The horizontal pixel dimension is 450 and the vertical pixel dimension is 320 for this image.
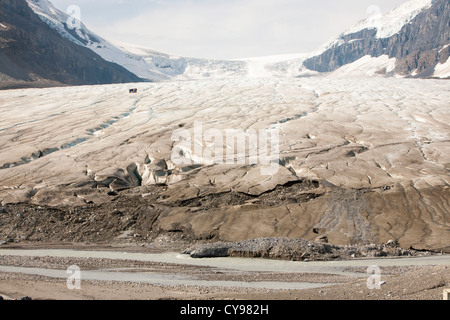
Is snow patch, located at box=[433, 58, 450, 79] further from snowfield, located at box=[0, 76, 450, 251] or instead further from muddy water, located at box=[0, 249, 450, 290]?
muddy water, located at box=[0, 249, 450, 290]

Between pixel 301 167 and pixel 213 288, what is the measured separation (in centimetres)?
1280

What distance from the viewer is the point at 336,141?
26703 mm

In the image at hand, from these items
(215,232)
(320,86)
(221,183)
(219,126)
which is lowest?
(215,232)

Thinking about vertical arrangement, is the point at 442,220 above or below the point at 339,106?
below

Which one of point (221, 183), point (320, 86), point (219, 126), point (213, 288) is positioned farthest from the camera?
point (320, 86)

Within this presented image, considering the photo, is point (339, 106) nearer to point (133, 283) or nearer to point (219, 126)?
point (219, 126)
